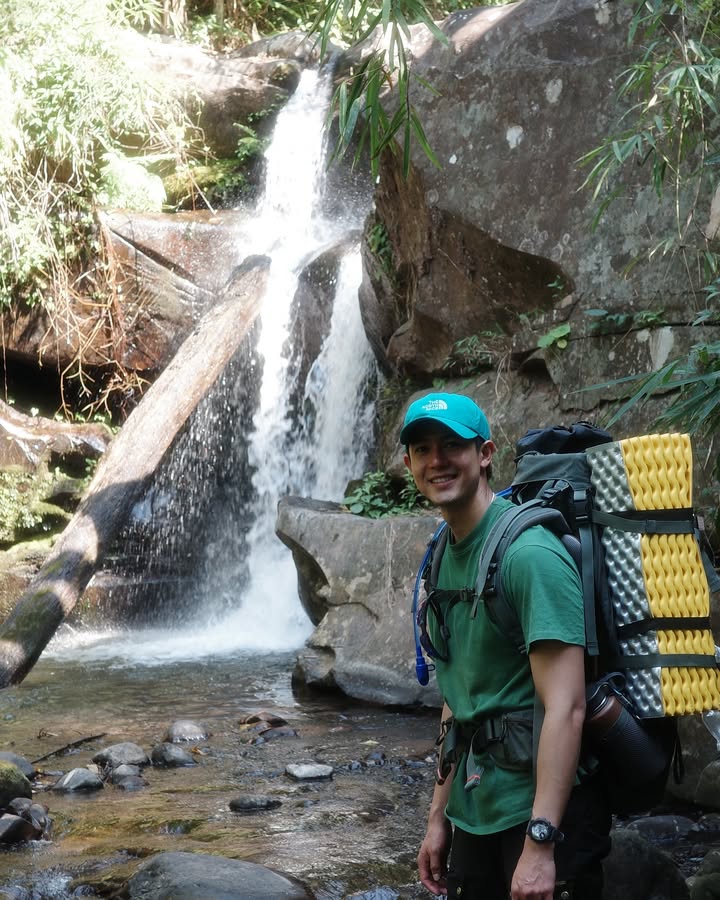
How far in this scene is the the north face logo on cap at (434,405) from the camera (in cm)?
209

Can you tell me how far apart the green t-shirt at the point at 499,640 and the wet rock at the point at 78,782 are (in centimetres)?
298

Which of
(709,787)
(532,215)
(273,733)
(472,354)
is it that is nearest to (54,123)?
(472,354)

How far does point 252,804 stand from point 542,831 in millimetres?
2772

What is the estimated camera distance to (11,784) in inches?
167

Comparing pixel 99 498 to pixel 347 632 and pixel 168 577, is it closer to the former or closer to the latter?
pixel 347 632

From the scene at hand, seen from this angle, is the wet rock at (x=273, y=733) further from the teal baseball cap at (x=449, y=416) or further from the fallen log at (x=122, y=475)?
the teal baseball cap at (x=449, y=416)

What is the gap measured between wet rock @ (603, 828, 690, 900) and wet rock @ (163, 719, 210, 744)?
2826 mm

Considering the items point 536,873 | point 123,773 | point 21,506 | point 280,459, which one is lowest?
point 123,773

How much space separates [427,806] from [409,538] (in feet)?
7.84

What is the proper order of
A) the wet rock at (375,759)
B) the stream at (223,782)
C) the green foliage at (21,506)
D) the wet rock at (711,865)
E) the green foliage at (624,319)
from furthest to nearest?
the green foliage at (21,506) → the green foliage at (624,319) → the wet rock at (375,759) → the stream at (223,782) → the wet rock at (711,865)

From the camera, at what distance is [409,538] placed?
6.49 m

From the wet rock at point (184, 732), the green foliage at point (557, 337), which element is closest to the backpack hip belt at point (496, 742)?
the wet rock at point (184, 732)

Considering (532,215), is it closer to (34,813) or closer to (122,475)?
(122,475)

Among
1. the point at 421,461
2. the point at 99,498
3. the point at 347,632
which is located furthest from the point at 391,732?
the point at 421,461
